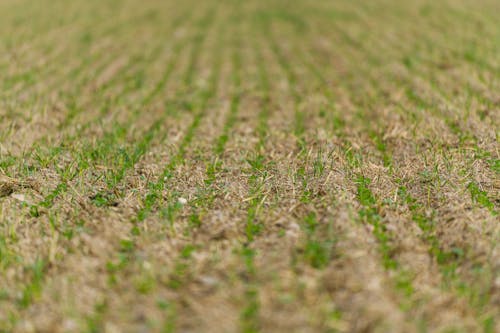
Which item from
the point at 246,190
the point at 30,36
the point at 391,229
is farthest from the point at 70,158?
the point at 30,36

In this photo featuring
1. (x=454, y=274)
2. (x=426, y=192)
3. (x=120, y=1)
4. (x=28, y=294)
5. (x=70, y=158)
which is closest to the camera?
(x=28, y=294)

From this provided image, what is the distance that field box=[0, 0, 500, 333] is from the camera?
10.3 ft

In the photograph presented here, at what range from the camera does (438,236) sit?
156 inches

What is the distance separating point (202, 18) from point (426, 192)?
1504 cm

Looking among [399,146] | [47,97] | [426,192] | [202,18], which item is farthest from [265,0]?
[426,192]

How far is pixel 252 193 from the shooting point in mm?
4730

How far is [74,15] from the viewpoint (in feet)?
56.0

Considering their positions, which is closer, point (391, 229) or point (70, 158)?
point (391, 229)

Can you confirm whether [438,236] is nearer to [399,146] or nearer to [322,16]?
[399,146]

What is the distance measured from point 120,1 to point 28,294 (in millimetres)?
20246

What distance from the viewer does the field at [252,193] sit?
10.3 ft

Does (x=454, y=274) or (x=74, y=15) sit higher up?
(x=74, y=15)

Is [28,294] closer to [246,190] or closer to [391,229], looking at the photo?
[246,190]

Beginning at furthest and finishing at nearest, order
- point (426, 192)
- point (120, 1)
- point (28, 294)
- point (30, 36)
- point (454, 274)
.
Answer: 1. point (120, 1)
2. point (30, 36)
3. point (426, 192)
4. point (454, 274)
5. point (28, 294)
